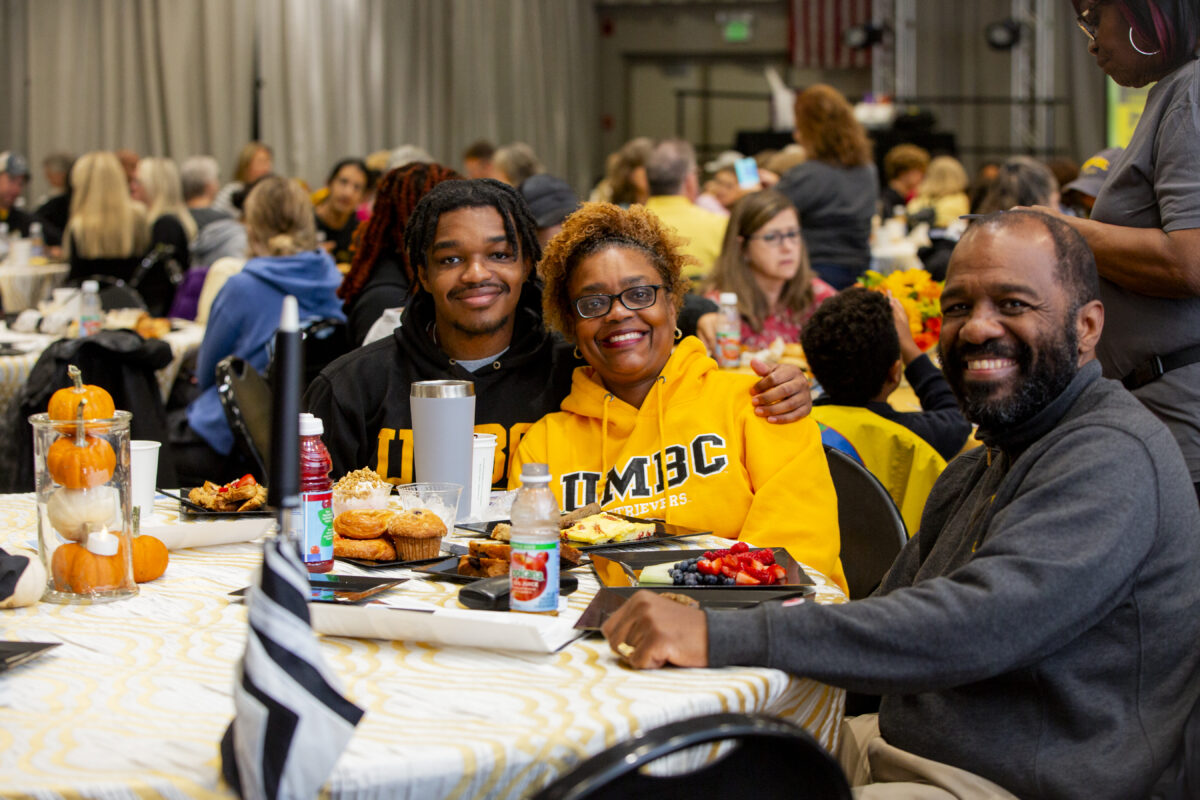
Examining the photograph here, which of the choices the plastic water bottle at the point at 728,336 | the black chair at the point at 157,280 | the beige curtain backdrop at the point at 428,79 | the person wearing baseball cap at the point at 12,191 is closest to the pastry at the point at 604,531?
the plastic water bottle at the point at 728,336

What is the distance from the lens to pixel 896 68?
15883mm

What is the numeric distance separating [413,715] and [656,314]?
4.06ft

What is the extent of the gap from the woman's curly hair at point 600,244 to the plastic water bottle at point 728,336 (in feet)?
5.16

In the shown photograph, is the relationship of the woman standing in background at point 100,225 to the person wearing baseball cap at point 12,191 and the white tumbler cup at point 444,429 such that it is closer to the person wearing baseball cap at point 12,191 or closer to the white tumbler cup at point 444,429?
the person wearing baseball cap at point 12,191

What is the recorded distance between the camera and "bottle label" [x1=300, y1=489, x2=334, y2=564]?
1675mm

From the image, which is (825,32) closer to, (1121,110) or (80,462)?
(1121,110)

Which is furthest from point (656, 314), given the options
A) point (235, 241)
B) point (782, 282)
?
point (235, 241)

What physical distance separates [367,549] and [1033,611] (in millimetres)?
937

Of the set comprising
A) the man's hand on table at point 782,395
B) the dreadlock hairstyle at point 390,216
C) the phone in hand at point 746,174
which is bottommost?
the man's hand on table at point 782,395

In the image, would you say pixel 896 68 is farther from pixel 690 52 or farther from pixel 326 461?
pixel 326 461

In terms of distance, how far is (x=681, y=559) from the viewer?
1.74 metres

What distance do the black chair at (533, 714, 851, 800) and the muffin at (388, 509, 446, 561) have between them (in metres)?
0.74

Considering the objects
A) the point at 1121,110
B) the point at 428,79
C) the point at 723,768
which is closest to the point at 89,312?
the point at 723,768

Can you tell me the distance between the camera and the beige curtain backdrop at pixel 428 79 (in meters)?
10.8
